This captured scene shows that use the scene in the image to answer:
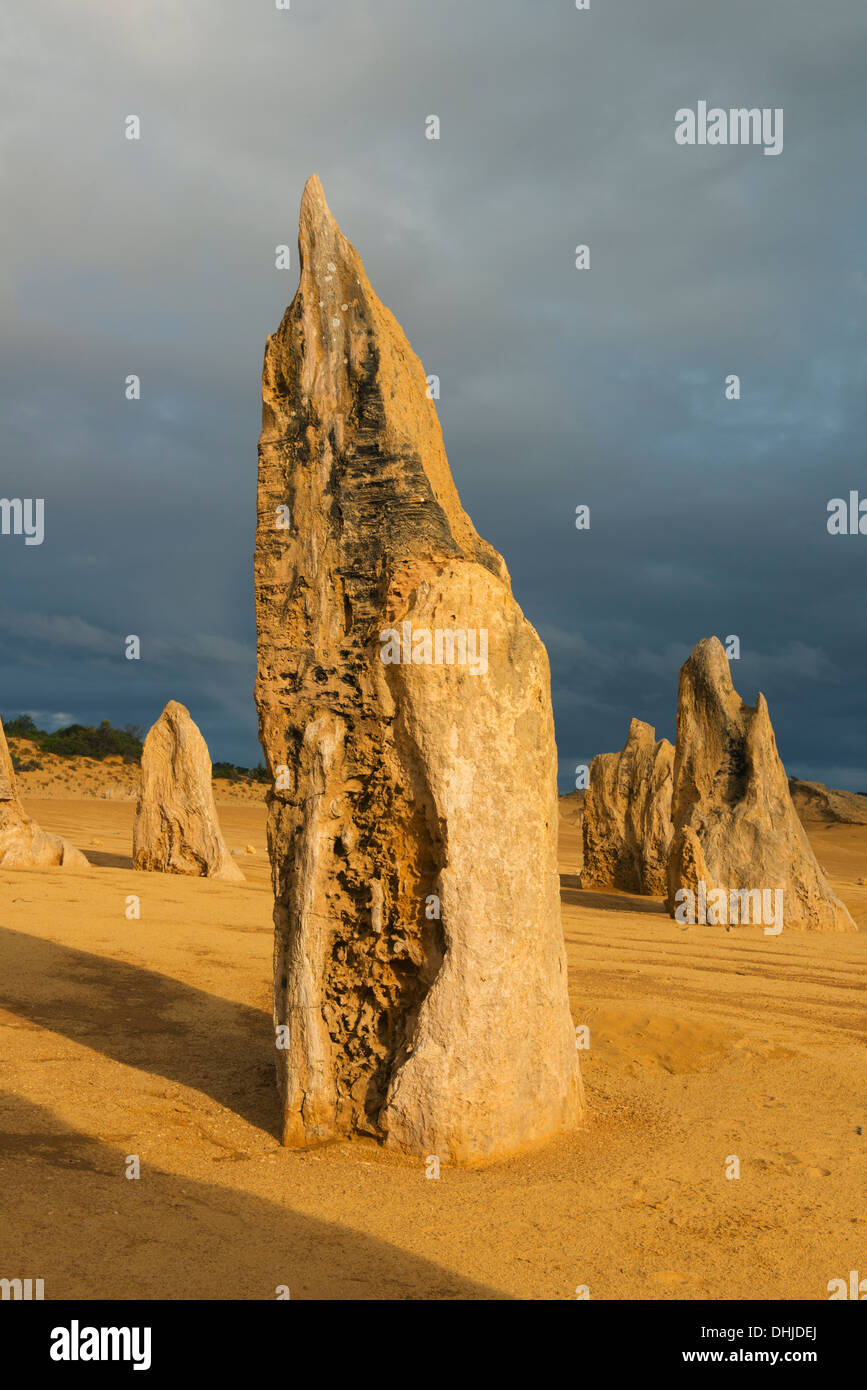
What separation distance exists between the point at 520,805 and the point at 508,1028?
1.04 meters

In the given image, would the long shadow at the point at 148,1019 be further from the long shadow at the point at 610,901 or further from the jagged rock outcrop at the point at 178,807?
the long shadow at the point at 610,901

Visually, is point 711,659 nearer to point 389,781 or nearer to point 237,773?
point 389,781

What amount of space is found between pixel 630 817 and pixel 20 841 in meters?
9.44

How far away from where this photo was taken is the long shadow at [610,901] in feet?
47.0

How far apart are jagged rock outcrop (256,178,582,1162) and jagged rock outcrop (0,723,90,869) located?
9.37m

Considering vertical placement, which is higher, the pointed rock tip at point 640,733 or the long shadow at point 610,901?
the pointed rock tip at point 640,733

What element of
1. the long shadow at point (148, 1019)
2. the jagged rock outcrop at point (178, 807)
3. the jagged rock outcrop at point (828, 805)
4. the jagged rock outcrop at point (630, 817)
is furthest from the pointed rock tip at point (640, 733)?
the jagged rock outcrop at point (828, 805)

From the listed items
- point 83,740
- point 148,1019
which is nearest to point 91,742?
point 83,740

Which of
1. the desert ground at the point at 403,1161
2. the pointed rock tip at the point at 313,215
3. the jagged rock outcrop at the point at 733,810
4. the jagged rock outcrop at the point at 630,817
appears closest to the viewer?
the desert ground at the point at 403,1161

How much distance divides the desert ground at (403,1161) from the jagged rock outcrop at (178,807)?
4948 mm

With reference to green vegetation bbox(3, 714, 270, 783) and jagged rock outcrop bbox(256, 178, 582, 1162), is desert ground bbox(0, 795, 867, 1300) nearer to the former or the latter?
jagged rock outcrop bbox(256, 178, 582, 1162)

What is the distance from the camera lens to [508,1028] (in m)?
4.74

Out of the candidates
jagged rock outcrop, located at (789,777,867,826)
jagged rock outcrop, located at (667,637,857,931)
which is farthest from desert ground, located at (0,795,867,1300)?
jagged rock outcrop, located at (789,777,867,826)

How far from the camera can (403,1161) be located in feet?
15.1
